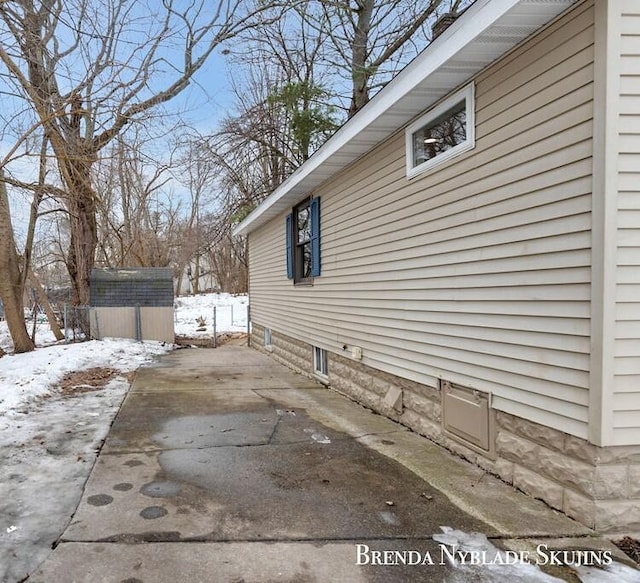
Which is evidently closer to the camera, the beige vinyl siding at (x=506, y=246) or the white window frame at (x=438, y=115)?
the beige vinyl siding at (x=506, y=246)

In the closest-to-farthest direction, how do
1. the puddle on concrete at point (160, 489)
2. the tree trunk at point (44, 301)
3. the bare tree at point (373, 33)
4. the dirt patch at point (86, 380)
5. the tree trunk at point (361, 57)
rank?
the puddle on concrete at point (160, 489), the dirt patch at point (86, 380), the bare tree at point (373, 33), the tree trunk at point (361, 57), the tree trunk at point (44, 301)

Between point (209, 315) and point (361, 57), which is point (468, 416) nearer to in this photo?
point (361, 57)

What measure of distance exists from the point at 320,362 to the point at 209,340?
8752mm

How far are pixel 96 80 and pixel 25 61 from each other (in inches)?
35.5

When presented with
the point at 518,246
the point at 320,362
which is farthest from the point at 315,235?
the point at 518,246

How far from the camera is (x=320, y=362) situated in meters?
7.21

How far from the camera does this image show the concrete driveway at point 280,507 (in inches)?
86.3

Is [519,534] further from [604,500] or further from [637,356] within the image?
[637,356]

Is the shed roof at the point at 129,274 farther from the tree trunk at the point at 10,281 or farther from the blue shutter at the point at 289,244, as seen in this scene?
the blue shutter at the point at 289,244

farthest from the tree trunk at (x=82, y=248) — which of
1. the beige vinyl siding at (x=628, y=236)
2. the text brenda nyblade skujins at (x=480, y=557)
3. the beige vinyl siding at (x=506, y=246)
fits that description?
the beige vinyl siding at (x=628, y=236)

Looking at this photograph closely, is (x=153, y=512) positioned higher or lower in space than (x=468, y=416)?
lower

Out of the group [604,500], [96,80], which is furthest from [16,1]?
[604,500]

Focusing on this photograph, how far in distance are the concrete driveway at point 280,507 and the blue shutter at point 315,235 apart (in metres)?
2.83

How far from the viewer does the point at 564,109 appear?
2693 mm
